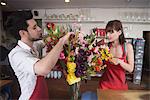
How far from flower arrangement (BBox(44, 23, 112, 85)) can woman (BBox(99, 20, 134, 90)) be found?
389mm

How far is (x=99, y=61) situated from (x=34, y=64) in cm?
29

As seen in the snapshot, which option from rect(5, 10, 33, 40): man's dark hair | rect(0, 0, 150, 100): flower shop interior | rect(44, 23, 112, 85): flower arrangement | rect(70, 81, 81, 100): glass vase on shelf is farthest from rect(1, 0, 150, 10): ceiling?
rect(70, 81, 81, 100): glass vase on shelf

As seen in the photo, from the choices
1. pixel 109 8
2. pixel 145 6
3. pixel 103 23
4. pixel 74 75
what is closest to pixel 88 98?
pixel 74 75

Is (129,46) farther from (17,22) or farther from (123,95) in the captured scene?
(17,22)

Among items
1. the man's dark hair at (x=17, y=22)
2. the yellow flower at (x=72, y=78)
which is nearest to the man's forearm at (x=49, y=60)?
the yellow flower at (x=72, y=78)

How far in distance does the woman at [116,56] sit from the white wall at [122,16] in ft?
0.21

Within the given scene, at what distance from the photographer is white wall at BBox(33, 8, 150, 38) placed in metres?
1.22

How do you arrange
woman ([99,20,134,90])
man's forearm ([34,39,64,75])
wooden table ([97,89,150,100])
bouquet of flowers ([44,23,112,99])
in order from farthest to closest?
woman ([99,20,134,90]) → wooden table ([97,89,150,100]) → bouquet of flowers ([44,23,112,99]) → man's forearm ([34,39,64,75])

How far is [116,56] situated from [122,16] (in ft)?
0.98

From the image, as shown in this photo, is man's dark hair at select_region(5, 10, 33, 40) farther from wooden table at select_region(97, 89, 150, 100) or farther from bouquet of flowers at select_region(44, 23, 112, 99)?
wooden table at select_region(97, 89, 150, 100)

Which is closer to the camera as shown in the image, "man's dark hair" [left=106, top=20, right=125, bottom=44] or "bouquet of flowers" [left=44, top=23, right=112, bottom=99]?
"bouquet of flowers" [left=44, top=23, right=112, bottom=99]

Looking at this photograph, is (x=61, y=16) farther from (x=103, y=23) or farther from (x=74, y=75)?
(x=74, y=75)

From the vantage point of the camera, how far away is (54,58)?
65 centimetres

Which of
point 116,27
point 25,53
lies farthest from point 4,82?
point 116,27
